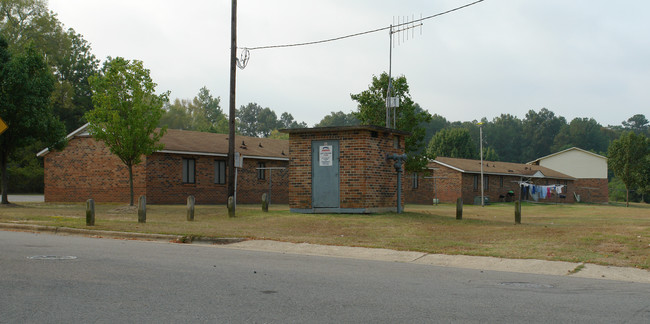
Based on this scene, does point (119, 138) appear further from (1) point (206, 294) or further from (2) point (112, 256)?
(1) point (206, 294)

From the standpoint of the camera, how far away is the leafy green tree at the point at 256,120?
133375 mm

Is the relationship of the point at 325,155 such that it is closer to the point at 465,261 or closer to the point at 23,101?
the point at 465,261

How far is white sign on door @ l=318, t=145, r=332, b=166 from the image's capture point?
67.9ft

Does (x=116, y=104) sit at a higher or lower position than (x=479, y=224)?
higher

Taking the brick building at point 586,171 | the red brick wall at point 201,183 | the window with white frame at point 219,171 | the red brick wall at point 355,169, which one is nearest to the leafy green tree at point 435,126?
the brick building at point 586,171

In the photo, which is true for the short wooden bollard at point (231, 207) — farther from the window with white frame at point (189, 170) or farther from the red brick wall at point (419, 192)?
the red brick wall at point (419, 192)

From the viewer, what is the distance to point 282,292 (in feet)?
23.9

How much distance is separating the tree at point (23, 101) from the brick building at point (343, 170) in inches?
602

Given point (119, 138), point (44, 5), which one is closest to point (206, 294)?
point (119, 138)

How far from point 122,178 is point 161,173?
7.66 feet

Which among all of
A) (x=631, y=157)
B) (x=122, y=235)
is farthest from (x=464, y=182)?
(x=122, y=235)

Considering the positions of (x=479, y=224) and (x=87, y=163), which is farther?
(x=87, y=163)

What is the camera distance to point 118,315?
5.99 m

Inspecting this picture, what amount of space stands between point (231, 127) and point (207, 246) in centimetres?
1110
